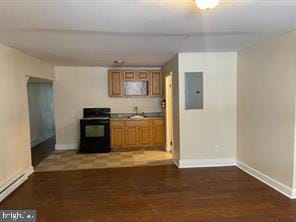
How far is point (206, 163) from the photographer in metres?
4.57

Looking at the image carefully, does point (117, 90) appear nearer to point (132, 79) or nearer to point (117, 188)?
point (132, 79)

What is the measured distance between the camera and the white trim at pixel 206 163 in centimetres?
452

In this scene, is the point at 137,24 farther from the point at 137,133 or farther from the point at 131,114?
the point at 131,114

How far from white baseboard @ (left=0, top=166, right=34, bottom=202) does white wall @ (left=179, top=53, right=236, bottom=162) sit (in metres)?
2.87

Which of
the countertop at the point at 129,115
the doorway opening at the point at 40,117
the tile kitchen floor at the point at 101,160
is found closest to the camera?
the tile kitchen floor at the point at 101,160

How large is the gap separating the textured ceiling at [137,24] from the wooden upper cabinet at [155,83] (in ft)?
8.02

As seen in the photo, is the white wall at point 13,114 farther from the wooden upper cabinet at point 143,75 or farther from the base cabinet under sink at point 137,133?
the wooden upper cabinet at point 143,75

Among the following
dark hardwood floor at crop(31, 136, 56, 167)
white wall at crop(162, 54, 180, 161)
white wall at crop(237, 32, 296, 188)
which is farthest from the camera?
dark hardwood floor at crop(31, 136, 56, 167)

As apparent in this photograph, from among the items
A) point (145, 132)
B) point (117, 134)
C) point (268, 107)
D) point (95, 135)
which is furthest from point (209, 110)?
point (95, 135)

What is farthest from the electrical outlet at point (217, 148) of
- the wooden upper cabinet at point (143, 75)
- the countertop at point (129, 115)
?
the wooden upper cabinet at point (143, 75)

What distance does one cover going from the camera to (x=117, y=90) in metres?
6.25

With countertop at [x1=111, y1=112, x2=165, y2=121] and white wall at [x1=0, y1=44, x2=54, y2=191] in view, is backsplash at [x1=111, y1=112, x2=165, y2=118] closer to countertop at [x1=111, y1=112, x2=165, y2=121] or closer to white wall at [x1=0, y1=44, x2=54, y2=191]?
countertop at [x1=111, y1=112, x2=165, y2=121]

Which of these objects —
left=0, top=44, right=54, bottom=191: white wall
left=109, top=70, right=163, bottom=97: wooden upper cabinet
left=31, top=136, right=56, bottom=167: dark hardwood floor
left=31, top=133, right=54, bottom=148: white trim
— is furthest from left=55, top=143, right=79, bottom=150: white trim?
left=0, top=44, right=54, bottom=191: white wall

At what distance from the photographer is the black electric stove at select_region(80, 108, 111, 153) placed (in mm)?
5883
